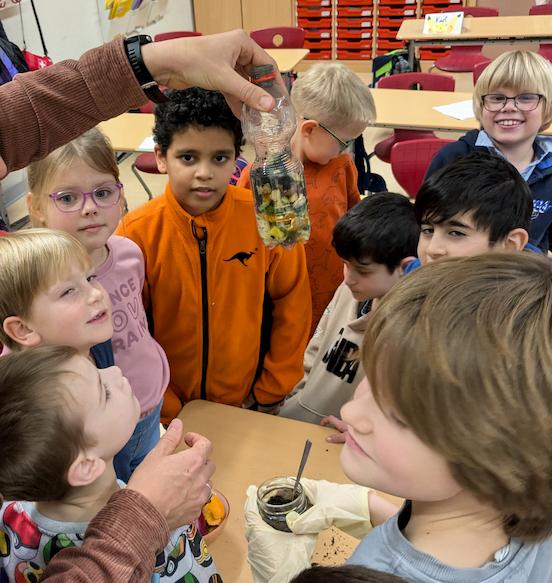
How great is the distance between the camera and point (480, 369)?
541 mm

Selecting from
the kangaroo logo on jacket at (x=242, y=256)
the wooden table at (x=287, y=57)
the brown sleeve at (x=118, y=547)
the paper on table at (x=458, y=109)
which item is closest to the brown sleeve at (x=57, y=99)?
the kangaroo logo on jacket at (x=242, y=256)

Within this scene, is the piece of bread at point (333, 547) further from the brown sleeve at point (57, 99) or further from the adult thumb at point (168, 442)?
the brown sleeve at point (57, 99)

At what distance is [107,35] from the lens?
5633 millimetres

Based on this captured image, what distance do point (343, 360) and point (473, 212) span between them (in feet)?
1.78

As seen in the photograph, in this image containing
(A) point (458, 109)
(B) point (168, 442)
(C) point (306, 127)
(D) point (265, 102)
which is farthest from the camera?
(A) point (458, 109)

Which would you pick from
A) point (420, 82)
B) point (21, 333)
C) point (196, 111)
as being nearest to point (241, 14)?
point (420, 82)

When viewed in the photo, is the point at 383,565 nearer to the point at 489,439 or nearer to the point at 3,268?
the point at 489,439

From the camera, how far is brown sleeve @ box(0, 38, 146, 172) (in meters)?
1.21

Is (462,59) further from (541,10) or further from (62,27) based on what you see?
(62,27)

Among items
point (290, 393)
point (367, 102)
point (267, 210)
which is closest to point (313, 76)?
point (367, 102)

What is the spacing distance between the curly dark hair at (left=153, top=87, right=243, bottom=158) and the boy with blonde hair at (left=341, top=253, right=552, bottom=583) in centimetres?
101

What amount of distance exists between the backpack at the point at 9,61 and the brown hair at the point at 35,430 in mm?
2976

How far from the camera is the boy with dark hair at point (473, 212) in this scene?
1.49m

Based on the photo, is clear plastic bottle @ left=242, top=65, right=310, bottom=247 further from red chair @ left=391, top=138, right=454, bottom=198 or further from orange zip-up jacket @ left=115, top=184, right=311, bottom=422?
red chair @ left=391, top=138, right=454, bottom=198
